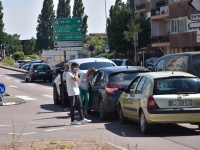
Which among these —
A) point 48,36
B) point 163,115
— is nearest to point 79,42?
point 163,115

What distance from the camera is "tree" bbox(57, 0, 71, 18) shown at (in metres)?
116

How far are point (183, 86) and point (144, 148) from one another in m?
2.80

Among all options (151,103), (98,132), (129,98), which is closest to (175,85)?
(151,103)

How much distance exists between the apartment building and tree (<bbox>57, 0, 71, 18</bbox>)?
36.8m

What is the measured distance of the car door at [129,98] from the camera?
15.7 meters

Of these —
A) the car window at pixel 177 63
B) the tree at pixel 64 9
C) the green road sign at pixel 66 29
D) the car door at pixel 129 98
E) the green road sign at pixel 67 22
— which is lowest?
the car door at pixel 129 98

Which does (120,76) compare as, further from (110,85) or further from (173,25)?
(173,25)

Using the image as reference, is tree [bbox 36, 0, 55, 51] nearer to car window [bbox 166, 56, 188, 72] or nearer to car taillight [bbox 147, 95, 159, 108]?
car window [bbox 166, 56, 188, 72]

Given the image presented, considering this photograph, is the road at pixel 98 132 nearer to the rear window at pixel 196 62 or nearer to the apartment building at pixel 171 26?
the rear window at pixel 196 62

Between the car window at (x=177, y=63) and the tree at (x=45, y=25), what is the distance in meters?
99.9

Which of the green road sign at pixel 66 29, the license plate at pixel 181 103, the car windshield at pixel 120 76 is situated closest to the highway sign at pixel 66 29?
the green road sign at pixel 66 29

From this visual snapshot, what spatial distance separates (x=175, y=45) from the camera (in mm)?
55250

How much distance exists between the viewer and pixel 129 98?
15.8 meters

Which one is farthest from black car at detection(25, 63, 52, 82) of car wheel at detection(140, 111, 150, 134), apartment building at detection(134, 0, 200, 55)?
car wheel at detection(140, 111, 150, 134)
